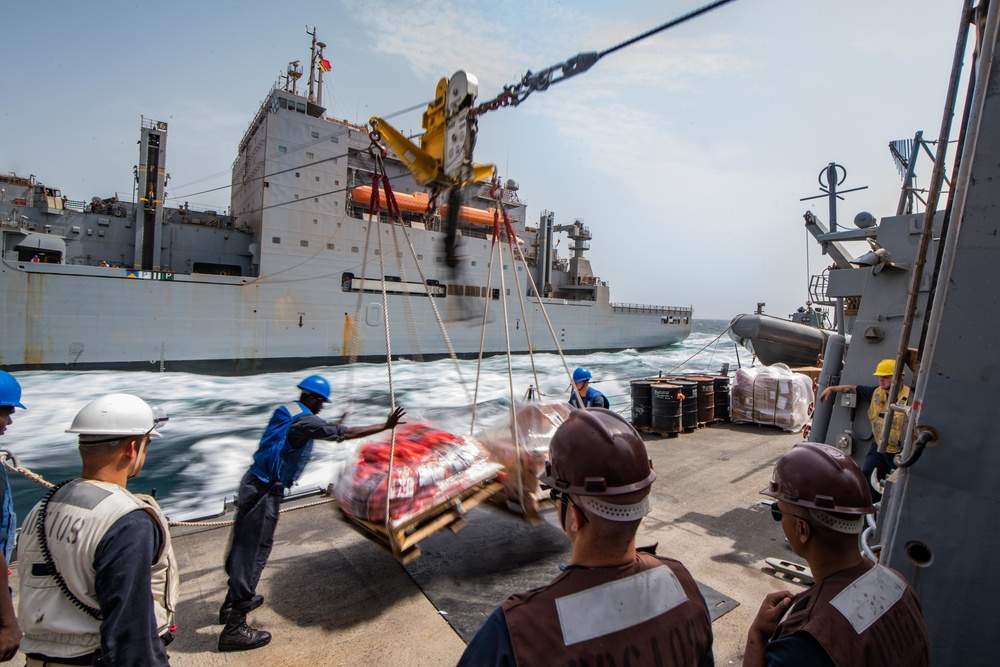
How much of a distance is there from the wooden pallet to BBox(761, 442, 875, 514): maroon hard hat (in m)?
2.40

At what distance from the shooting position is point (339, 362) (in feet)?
77.5

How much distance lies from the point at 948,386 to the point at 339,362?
2361 centimetres

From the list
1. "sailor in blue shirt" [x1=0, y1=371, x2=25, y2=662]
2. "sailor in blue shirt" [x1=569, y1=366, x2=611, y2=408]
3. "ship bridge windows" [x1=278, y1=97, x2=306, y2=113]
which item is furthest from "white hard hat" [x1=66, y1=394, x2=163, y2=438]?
"ship bridge windows" [x1=278, y1=97, x2=306, y2=113]

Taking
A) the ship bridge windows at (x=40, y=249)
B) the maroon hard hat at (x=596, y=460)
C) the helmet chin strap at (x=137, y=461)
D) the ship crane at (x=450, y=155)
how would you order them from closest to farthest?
1. the maroon hard hat at (x=596, y=460)
2. the helmet chin strap at (x=137, y=461)
3. the ship crane at (x=450, y=155)
4. the ship bridge windows at (x=40, y=249)

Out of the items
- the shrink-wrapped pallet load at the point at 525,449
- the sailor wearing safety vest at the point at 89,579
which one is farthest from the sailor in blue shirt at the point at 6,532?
the shrink-wrapped pallet load at the point at 525,449

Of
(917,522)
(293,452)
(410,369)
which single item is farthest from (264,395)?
(917,522)

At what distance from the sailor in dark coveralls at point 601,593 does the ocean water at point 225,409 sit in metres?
2.68

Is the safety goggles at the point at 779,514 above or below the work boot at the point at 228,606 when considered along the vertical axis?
above

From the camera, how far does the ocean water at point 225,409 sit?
847 cm

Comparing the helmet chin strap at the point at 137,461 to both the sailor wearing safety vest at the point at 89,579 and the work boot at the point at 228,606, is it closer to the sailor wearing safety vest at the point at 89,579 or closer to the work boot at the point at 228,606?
the sailor wearing safety vest at the point at 89,579

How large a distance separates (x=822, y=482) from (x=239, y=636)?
3.27 meters

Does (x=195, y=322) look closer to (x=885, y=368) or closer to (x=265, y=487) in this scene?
(x=265, y=487)

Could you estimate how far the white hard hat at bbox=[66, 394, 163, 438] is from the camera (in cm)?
169

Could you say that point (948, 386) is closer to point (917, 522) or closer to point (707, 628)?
point (917, 522)
